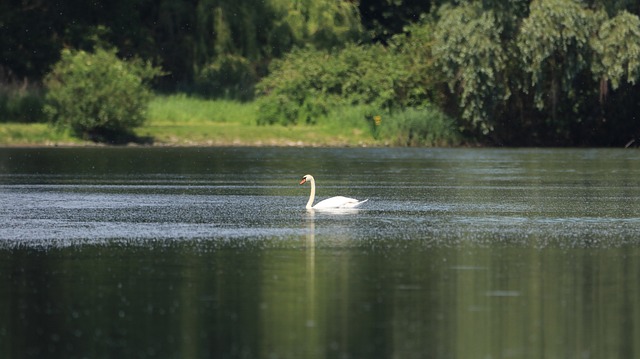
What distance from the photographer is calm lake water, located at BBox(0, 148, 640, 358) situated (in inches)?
558

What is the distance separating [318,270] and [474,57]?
3928 cm

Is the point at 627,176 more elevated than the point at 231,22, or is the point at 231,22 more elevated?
the point at 231,22

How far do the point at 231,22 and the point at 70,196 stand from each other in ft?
114

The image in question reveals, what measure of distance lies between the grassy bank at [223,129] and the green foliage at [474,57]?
14.1 ft

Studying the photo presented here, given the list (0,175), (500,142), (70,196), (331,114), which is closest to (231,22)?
(331,114)

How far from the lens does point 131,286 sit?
17625mm

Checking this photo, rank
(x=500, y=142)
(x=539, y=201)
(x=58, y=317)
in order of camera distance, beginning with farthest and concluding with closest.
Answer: (x=500, y=142) < (x=539, y=201) < (x=58, y=317)

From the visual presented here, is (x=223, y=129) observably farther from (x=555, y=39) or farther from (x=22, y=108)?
(x=555, y=39)

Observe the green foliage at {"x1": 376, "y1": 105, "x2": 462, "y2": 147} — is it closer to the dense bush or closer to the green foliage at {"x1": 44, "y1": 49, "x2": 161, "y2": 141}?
the dense bush

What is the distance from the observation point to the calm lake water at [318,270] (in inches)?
558

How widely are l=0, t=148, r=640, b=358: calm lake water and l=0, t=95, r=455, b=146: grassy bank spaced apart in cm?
2226

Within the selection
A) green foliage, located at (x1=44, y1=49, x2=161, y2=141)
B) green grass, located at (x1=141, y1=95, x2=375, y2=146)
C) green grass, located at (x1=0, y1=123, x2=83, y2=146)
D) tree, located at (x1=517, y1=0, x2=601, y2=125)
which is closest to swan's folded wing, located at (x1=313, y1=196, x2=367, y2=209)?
tree, located at (x1=517, y1=0, x2=601, y2=125)

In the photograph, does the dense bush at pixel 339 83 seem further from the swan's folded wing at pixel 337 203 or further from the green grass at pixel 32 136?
the swan's folded wing at pixel 337 203

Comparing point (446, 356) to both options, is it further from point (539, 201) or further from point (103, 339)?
point (539, 201)
